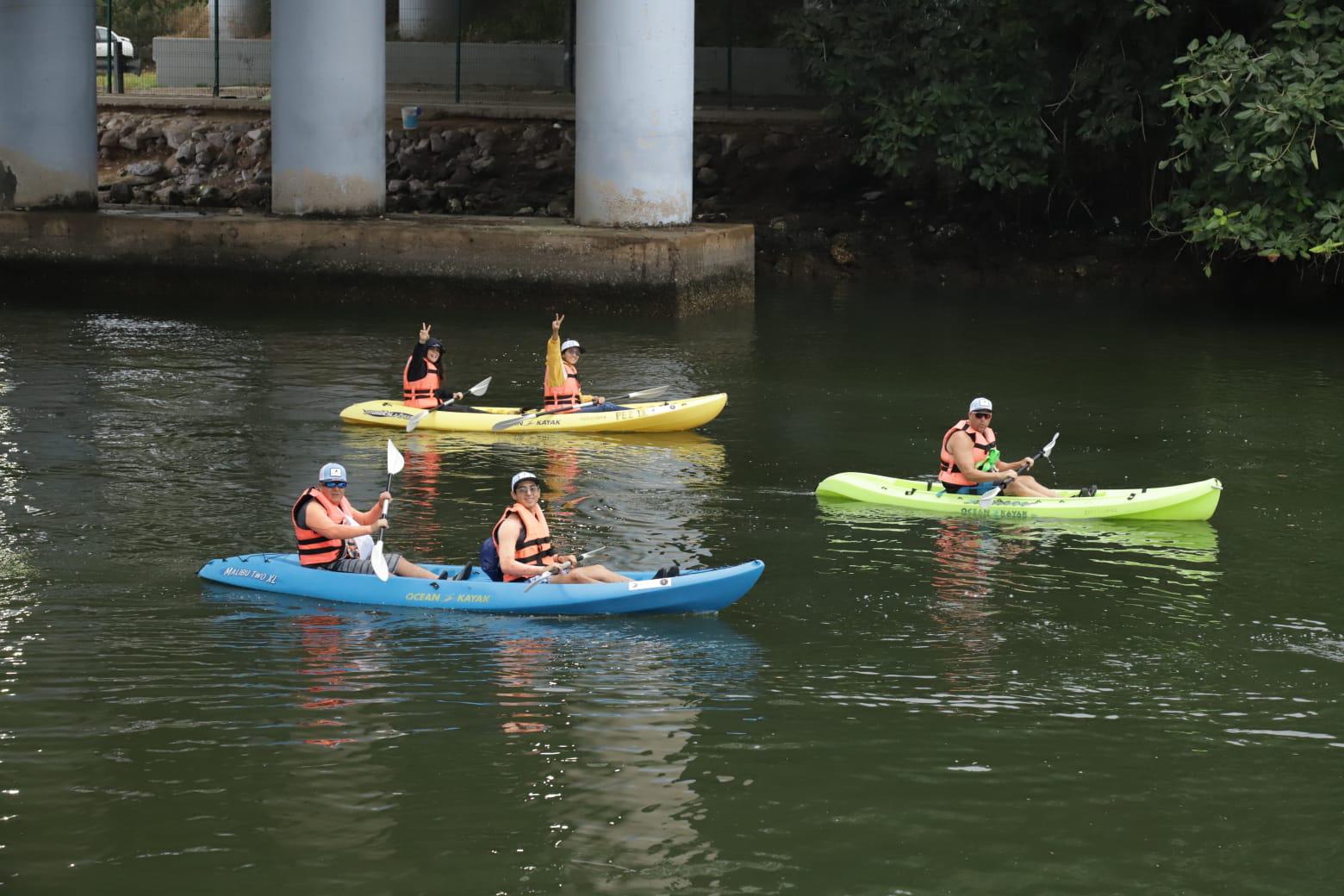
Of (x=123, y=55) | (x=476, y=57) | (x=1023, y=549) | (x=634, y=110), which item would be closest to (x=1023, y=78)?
(x=634, y=110)

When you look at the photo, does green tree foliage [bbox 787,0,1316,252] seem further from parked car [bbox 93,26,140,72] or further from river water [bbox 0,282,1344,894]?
parked car [bbox 93,26,140,72]

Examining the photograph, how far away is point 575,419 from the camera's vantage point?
1722 cm

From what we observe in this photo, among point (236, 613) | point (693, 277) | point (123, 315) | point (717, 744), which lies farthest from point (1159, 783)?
point (123, 315)

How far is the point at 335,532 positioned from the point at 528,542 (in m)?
1.25

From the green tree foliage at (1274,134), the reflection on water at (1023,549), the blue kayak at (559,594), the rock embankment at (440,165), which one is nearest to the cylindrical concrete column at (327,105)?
the rock embankment at (440,165)

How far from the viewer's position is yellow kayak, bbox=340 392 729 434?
17.2 metres

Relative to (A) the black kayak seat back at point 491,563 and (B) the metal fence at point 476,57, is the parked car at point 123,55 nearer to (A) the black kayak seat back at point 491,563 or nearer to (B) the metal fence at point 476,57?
(B) the metal fence at point 476,57

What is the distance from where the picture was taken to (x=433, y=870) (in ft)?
25.0

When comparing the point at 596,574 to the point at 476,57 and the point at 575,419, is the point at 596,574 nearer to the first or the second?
the point at 575,419

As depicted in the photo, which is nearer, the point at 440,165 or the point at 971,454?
the point at 971,454

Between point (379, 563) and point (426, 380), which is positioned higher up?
point (426, 380)

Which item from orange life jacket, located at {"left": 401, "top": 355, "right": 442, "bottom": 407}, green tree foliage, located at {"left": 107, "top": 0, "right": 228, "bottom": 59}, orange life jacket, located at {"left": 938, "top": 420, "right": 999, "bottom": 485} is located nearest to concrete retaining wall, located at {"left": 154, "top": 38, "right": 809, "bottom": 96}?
green tree foliage, located at {"left": 107, "top": 0, "right": 228, "bottom": 59}

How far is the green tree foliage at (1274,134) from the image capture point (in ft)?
69.1

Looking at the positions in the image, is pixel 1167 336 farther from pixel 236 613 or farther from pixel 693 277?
pixel 236 613
